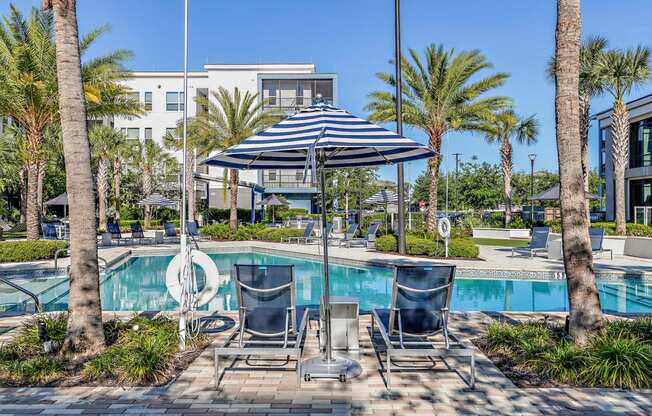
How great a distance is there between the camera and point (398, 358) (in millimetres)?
5031

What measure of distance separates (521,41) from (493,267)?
5.51 metres

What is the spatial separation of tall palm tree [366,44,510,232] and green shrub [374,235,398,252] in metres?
1.90

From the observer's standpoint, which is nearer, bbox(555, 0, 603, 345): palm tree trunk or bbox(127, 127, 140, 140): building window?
bbox(555, 0, 603, 345): palm tree trunk

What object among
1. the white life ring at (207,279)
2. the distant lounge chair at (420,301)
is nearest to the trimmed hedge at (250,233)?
the white life ring at (207,279)

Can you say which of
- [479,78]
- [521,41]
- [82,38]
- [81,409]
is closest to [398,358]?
[81,409]

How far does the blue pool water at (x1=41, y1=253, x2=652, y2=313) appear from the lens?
9234 mm

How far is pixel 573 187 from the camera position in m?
4.94

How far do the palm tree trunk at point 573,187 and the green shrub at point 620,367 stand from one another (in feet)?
1.49

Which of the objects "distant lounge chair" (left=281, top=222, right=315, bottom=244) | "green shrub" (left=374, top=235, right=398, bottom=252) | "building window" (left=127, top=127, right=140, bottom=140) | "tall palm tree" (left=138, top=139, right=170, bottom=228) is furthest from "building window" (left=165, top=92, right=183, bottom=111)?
"green shrub" (left=374, top=235, right=398, bottom=252)

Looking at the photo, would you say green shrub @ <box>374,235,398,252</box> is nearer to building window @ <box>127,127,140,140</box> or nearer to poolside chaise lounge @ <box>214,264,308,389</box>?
poolside chaise lounge @ <box>214,264,308,389</box>

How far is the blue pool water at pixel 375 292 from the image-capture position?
30.3 ft

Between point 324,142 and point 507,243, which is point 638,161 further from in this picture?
point 324,142

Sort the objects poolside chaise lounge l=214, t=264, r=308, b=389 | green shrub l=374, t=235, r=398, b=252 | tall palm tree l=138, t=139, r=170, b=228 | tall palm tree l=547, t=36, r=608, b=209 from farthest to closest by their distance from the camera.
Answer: tall palm tree l=138, t=139, r=170, b=228
tall palm tree l=547, t=36, r=608, b=209
green shrub l=374, t=235, r=398, b=252
poolside chaise lounge l=214, t=264, r=308, b=389

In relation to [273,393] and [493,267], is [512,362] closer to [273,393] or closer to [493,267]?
[273,393]
